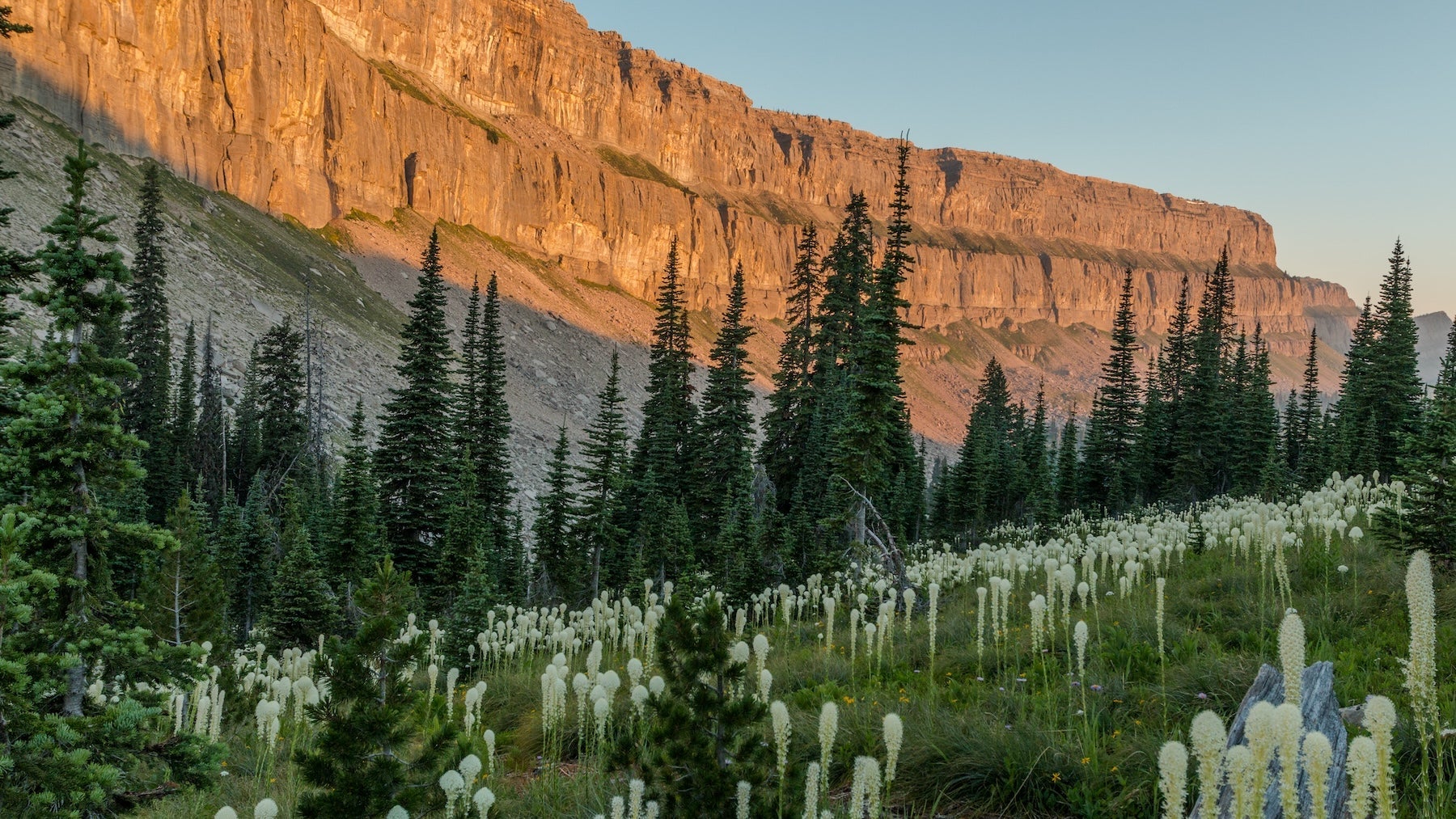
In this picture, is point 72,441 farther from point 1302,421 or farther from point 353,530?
point 1302,421

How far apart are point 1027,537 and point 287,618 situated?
67.8 ft

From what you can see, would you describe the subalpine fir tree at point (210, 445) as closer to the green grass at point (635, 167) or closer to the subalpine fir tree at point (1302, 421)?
the subalpine fir tree at point (1302, 421)

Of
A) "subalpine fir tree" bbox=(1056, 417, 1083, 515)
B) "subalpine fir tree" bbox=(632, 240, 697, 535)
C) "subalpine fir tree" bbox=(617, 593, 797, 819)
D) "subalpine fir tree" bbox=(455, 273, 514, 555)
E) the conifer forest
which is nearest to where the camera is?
the conifer forest

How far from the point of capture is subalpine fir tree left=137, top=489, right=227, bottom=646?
14047 millimetres

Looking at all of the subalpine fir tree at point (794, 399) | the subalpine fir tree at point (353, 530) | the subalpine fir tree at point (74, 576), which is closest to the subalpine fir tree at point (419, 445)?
the subalpine fir tree at point (353, 530)

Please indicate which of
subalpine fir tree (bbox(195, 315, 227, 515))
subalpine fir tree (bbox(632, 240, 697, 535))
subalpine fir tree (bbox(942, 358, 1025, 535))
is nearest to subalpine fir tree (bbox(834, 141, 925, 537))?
subalpine fir tree (bbox(632, 240, 697, 535))

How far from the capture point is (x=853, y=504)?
59.4 ft

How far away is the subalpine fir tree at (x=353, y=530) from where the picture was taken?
924 inches

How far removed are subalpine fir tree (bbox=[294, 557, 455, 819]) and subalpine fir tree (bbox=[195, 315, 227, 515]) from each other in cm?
3988

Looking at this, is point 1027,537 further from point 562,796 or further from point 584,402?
point 584,402

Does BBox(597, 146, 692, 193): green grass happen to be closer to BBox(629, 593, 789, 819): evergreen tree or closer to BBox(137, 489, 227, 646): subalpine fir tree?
BBox(137, 489, 227, 646): subalpine fir tree

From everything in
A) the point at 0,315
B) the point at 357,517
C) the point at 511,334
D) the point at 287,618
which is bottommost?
the point at 287,618

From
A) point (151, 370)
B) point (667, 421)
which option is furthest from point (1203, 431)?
point (151, 370)

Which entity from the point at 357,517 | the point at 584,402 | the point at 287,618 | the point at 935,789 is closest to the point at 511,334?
the point at 584,402
